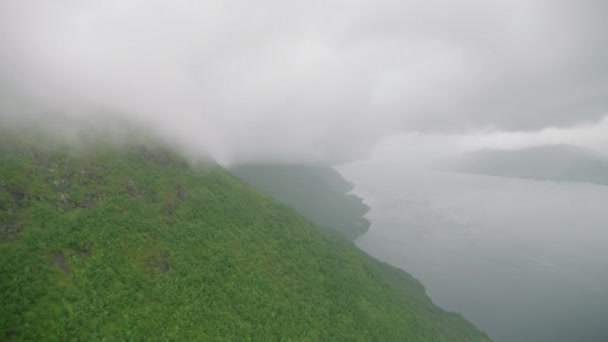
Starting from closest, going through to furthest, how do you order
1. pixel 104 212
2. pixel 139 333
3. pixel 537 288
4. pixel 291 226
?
1. pixel 139 333
2. pixel 104 212
3. pixel 291 226
4. pixel 537 288

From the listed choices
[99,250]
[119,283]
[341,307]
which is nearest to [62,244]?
[99,250]

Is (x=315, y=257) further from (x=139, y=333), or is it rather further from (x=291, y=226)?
(x=139, y=333)

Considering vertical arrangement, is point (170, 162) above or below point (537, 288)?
below

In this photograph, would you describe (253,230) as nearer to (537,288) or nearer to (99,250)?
(99,250)

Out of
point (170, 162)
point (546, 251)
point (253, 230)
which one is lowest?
point (253, 230)

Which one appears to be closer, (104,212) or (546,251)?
(104,212)

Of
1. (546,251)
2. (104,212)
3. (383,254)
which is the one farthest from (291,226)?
(546,251)

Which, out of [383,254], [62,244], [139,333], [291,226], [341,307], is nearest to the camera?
[139,333]
